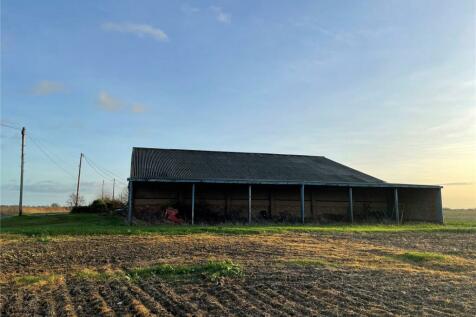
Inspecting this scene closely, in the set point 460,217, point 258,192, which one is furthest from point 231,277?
point 460,217

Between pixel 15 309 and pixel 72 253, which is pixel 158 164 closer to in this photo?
pixel 72 253

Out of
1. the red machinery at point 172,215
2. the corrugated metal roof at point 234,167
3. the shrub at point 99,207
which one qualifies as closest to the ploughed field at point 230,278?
the red machinery at point 172,215

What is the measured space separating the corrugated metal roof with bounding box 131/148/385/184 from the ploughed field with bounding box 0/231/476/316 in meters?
8.14

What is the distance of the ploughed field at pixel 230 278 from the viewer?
239 inches

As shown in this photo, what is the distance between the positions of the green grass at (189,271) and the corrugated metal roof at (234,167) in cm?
1159

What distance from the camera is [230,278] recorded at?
26.2 ft

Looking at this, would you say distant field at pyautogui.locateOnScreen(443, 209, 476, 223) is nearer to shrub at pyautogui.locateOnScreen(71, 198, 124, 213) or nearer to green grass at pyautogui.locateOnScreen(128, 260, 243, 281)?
shrub at pyautogui.locateOnScreen(71, 198, 124, 213)

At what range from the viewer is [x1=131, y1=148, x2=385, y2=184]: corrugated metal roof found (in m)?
21.9

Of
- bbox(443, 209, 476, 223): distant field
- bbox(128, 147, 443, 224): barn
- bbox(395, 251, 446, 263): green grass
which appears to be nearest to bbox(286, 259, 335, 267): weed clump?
bbox(395, 251, 446, 263): green grass

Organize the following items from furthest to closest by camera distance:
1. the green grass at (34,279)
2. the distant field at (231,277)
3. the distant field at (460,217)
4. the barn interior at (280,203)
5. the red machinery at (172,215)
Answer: the distant field at (460,217) < the barn interior at (280,203) < the red machinery at (172,215) < the green grass at (34,279) < the distant field at (231,277)

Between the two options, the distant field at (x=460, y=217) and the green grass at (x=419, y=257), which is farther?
the distant field at (x=460, y=217)

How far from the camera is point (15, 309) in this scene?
591cm

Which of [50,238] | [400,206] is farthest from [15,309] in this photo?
[400,206]

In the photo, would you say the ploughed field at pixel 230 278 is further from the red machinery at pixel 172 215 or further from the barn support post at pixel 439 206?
the barn support post at pixel 439 206
